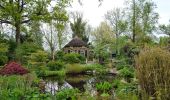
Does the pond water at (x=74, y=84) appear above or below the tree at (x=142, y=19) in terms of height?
below

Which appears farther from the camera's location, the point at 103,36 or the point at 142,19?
the point at 103,36

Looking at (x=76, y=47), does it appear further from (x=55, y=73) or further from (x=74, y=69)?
(x=55, y=73)

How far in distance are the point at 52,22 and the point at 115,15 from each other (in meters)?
22.0

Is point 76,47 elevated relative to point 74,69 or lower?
elevated

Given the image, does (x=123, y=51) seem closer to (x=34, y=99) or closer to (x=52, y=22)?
(x=52, y=22)

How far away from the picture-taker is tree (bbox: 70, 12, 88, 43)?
2328 inches

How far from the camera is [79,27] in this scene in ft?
194

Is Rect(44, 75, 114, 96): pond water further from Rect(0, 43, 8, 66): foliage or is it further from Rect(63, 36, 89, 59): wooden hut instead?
Rect(63, 36, 89, 59): wooden hut

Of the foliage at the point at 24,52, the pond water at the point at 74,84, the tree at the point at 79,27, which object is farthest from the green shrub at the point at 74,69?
the tree at the point at 79,27

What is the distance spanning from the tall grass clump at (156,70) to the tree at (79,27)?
2024 inches

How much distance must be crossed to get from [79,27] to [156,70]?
170 ft

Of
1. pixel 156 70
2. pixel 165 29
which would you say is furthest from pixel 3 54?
pixel 156 70

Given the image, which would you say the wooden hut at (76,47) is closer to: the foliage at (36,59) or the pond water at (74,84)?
the foliage at (36,59)

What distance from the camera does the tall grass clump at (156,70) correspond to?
7.62 m
